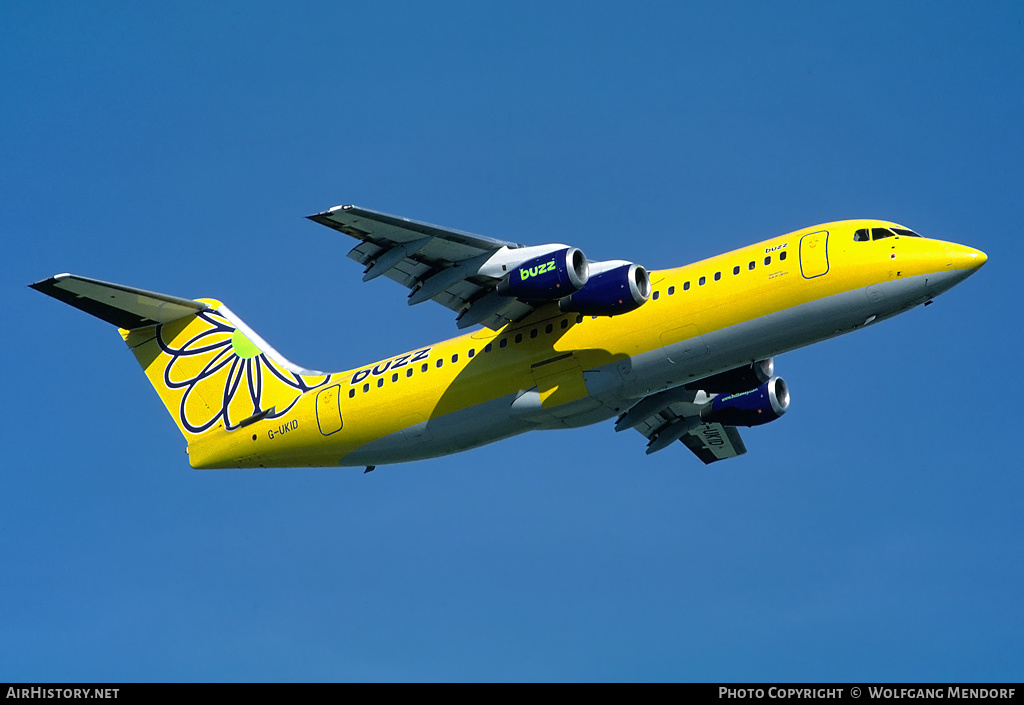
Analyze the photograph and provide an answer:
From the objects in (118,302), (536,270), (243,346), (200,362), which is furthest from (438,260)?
(118,302)

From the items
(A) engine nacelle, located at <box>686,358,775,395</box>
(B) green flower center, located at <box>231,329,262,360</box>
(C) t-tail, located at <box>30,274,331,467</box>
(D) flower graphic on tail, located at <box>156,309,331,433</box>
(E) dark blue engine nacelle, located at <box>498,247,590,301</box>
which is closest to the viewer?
(E) dark blue engine nacelle, located at <box>498,247,590,301</box>

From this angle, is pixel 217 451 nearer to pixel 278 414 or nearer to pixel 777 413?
pixel 278 414

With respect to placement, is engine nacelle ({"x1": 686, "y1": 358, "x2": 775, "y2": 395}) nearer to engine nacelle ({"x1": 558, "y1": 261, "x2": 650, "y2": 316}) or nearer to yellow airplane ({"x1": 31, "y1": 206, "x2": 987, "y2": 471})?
yellow airplane ({"x1": 31, "y1": 206, "x2": 987, "y2": 471})

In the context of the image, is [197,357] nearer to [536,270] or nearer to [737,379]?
[536,270]

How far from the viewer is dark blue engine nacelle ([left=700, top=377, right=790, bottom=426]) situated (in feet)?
81.6

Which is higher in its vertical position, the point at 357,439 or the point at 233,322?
the point at 233,322

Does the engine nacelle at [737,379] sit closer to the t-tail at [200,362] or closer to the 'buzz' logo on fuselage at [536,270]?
the 'buzz' logo on fuselage at [536,270]

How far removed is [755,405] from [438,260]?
23.1 ft

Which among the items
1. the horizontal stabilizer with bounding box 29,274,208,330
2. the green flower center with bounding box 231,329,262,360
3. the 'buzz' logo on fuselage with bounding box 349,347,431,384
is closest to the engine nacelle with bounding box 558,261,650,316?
the 'buzz' logo on fuselage with bounding box 349,347,431,384

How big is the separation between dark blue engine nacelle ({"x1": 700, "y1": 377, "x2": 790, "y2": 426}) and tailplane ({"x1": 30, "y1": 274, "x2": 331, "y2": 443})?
25.4 ft

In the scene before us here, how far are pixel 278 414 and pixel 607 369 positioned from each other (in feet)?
23.1

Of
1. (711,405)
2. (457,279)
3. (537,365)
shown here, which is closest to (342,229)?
(457,279)

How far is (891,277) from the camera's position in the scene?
20422mm

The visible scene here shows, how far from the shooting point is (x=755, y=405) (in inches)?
982
